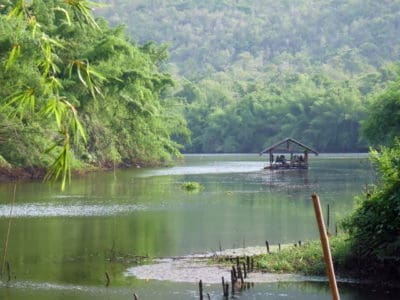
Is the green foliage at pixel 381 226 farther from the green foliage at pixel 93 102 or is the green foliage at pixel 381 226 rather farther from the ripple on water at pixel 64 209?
the green foliage at pixel 93 102

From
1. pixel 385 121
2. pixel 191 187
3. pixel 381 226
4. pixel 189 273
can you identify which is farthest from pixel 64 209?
pixel 385 121

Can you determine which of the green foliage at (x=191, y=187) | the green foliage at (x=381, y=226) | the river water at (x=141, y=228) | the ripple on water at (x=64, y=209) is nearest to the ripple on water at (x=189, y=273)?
the river water at (x=141, y=228)

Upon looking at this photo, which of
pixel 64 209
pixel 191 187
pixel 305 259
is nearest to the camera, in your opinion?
pixel 305 259

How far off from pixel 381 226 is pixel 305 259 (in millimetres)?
3024

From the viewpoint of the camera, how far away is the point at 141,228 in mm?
27750

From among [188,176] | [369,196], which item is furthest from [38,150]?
[369,196]

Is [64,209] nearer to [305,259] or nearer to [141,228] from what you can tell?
[141,228]

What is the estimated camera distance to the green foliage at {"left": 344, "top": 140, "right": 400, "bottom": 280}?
16.4 meters

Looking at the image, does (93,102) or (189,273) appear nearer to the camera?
(189,273)

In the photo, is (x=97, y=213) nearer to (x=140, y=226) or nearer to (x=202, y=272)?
(x=140, y=226)

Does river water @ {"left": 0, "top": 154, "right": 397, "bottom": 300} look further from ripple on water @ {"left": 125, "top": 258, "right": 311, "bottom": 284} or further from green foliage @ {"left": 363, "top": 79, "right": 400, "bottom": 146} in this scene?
green foliage @ {"left": 363, "top": 79, "right": 400, "bottom": 146}

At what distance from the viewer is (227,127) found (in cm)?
11738

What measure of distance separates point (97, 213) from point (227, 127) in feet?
283

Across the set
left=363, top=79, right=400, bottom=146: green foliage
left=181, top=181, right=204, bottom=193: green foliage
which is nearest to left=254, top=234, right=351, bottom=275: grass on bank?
left=181, top=181, right=204, bottom=193: green foliage
